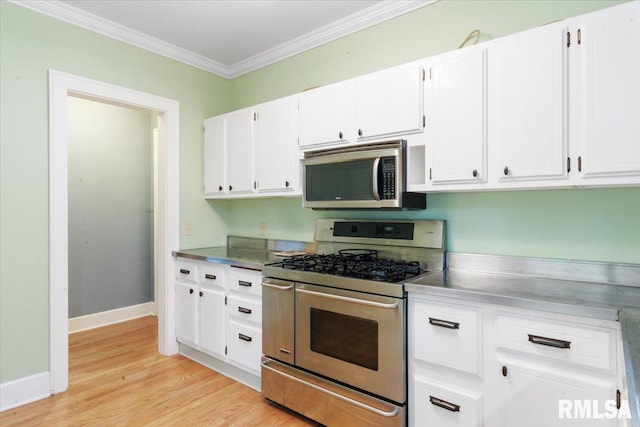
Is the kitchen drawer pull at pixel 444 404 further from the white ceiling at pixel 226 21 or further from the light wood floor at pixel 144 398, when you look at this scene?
the white ceiling at pixel 226 21

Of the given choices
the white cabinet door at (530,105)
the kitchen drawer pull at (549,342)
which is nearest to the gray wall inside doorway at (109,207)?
the white cabinet door at (530,105)

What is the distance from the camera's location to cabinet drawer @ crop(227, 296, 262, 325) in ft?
8.20

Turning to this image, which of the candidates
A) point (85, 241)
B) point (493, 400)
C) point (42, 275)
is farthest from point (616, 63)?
point (85, 241)

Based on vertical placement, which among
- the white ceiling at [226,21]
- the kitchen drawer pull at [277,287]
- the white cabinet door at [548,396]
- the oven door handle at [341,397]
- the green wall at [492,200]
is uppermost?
the white ceiling at [226,21]

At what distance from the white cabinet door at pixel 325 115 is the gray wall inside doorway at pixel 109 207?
265 centimetres

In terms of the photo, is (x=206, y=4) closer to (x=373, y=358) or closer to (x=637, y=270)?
(x=373, y=358)

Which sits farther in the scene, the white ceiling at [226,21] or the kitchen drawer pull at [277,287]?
the white ceiling at [226,21]

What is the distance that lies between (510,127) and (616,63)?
0.46 meters

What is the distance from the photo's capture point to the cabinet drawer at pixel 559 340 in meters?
1.35

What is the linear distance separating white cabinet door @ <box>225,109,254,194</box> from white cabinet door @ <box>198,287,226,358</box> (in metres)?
0.90

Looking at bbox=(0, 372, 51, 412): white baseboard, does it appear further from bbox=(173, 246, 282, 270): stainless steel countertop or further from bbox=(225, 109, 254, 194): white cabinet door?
bbox=(225, 109, 254, 194): white cabinet door

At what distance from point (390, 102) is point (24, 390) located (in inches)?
120

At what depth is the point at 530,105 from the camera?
67.6 inches

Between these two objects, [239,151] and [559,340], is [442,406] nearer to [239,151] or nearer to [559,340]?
[559,340]
